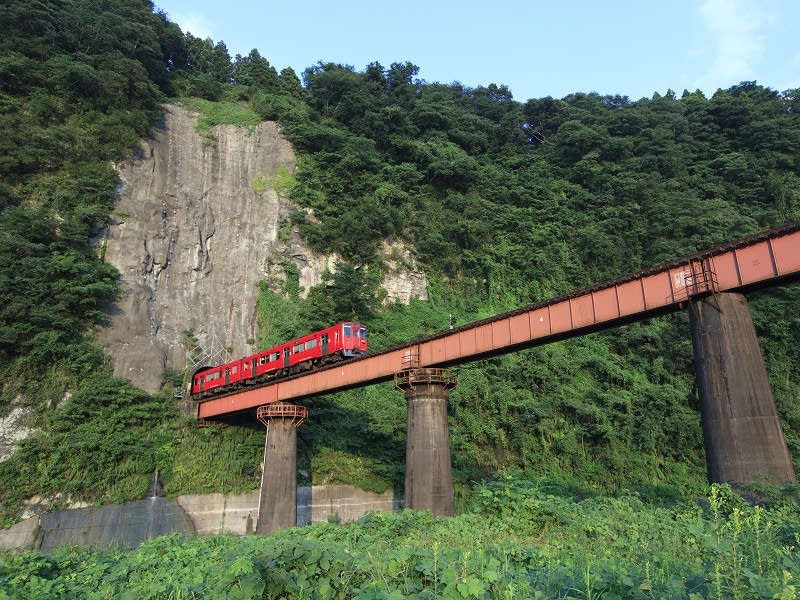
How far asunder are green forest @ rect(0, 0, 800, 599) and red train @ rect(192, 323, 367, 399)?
2360 mm

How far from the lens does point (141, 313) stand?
3209 cm

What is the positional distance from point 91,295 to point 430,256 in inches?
1024

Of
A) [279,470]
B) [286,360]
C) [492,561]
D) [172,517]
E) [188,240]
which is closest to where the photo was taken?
[492,561]

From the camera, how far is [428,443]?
62.0 feet

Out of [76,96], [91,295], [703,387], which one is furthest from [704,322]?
[76,96]

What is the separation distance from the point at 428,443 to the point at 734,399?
10313 millimetres

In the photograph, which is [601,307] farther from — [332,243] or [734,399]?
[332,243]

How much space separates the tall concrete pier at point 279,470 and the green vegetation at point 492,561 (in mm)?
11416

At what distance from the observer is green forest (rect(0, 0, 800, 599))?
13.3m

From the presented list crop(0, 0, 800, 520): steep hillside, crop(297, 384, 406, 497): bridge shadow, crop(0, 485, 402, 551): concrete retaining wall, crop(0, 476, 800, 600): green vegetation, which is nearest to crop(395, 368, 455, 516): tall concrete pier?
crop(0, 476, 800, 600): green vegetation

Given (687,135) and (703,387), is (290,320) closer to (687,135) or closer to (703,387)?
(703,387)

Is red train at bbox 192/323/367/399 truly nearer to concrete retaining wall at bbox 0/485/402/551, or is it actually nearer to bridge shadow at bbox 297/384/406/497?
bridge shadow at bbox 297/384/406/497

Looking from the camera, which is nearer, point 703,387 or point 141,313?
point 703,387

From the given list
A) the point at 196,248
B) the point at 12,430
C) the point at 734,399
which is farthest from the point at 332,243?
the point at 734,399
